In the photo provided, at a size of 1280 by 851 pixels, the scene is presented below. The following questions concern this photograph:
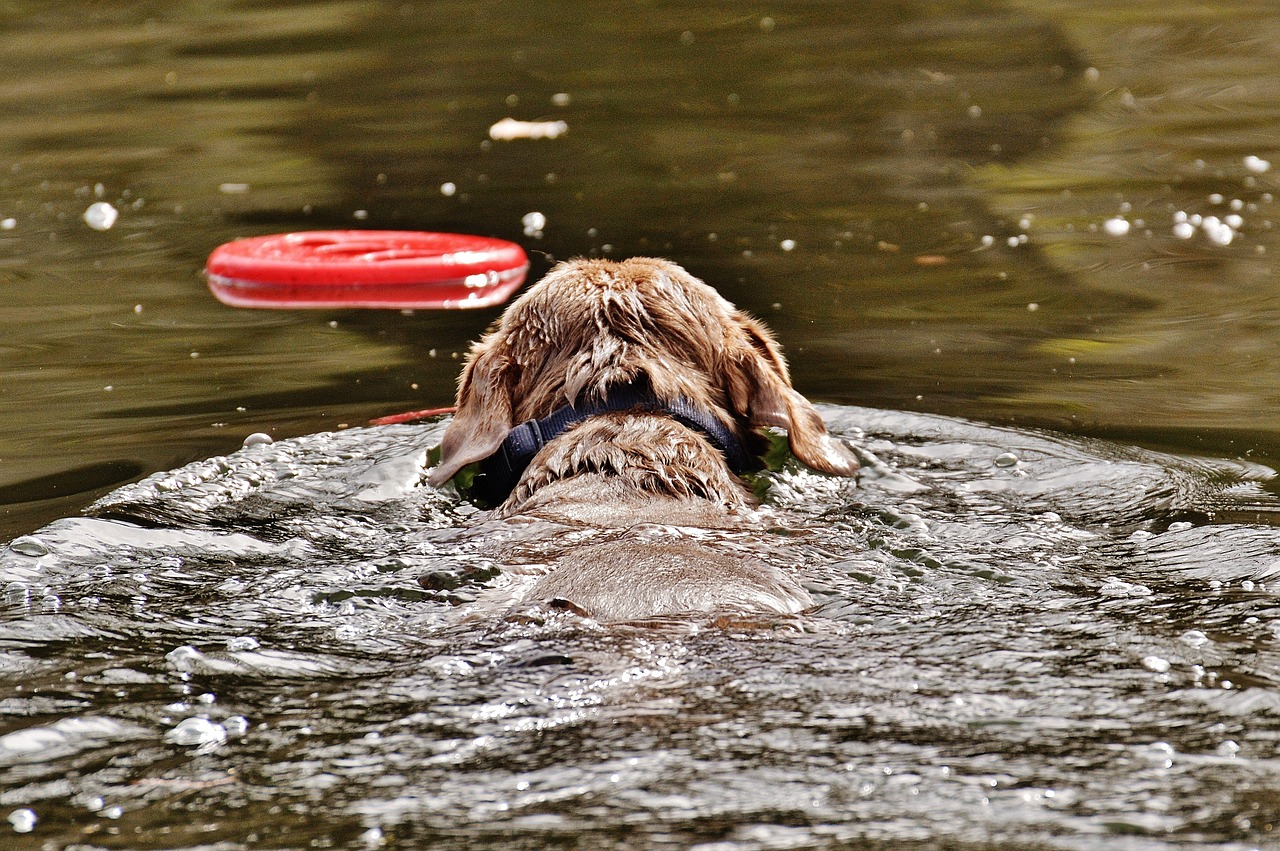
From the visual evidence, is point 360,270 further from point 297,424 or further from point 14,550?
point 14,550

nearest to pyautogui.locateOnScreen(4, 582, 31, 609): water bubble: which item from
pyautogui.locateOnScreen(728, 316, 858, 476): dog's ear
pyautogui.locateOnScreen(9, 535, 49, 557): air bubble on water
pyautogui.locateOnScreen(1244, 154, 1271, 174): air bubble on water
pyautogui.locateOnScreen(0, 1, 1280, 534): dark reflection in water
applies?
pyautogui.locateOnScreen(9, 535, 49, 557): air bubble on water

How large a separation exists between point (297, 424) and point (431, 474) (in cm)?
136

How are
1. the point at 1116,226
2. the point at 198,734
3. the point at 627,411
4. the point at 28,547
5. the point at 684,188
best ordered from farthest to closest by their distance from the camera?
the point at 684,188 → the point at 1116,226 → the point at 627,411 → the point at 28,547 → the point at 198,734

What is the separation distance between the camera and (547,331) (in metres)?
5.75

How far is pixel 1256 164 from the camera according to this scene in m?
10.9

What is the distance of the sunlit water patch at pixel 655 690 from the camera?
3.03 metres

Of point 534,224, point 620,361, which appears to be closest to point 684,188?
point 534,224

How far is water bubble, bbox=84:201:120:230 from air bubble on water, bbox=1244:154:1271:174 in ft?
26.5

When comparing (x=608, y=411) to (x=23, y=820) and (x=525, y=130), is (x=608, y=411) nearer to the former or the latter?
(x=23, y=820)

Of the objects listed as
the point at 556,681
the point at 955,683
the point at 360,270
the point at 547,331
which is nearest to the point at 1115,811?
the point at 955,683

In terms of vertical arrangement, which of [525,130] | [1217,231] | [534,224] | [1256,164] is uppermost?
[525,130]

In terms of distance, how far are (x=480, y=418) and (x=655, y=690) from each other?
237cm

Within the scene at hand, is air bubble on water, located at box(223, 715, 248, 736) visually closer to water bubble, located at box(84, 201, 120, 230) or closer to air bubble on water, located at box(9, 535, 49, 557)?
air bubble on water, located at box(9, 535, 49, 557)

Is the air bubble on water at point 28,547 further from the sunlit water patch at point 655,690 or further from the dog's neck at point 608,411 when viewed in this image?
the dog's neck at point 608,411
